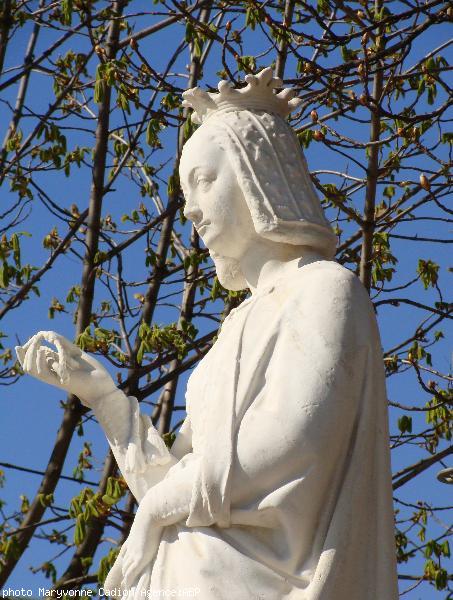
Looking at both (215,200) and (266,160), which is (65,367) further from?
(266,160)

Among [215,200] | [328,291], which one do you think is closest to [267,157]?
[215,200]

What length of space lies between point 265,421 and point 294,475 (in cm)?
20

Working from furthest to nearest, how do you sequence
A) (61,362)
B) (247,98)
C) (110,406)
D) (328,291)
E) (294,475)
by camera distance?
(247,98)
(110,406)
(61,362)
(328,291)
(294,475)

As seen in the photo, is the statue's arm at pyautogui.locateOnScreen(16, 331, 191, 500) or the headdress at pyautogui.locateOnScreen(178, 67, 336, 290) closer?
the headdress at pyautogui.locateOnScreen(178, 67, 336, 290)

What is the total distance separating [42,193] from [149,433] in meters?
5.97

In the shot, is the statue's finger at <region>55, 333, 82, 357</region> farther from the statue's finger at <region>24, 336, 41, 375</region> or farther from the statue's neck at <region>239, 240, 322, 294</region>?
the statue's neck at <region>239, 240, 322, 294</region>

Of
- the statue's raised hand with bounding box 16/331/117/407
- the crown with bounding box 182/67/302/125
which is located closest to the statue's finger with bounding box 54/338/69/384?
the statue's raised hand with bounding box 16/331/117/407

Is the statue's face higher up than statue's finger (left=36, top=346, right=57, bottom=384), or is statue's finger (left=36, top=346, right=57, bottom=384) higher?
the statue's face

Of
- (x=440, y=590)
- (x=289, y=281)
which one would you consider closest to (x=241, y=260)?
(x=289, y=281)

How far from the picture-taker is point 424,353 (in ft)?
37.1

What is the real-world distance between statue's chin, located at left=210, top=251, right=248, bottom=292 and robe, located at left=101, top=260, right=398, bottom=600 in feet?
1.66

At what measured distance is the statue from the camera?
5.73 m

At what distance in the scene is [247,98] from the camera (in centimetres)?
661

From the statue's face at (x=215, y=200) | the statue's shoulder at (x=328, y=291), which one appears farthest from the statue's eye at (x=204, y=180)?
the statue's shoulder at (x=328, y=291)
